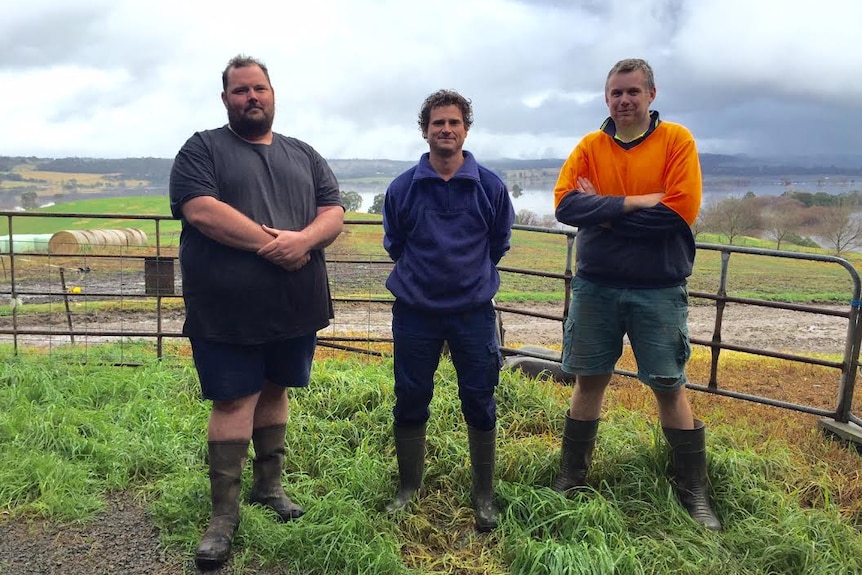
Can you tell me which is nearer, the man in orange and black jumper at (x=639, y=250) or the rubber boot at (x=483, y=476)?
the man in orange and black jumper at (x=639, y=250)

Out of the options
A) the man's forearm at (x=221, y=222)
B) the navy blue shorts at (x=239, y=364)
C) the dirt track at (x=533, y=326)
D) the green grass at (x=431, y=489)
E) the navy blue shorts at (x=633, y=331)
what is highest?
the man's forearm at (x=221, y=222)

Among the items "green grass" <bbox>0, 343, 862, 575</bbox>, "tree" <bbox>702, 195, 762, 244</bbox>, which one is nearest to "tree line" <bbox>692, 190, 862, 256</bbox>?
"tree" <bbox>702, 195, 762, 244</bbox>

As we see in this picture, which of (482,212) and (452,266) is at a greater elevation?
(482,212)

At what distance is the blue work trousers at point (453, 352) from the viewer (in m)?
2.88

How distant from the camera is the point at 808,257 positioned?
427 cm

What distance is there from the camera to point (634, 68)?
9.35 ft

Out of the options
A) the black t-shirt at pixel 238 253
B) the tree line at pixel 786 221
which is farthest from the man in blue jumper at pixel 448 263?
the tree line at pixel 786 221

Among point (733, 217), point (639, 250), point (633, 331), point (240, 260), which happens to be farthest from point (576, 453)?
point (733, 217)

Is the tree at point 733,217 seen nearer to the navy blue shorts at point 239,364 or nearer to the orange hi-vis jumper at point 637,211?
the orange hi-vis jumper at point 637,211

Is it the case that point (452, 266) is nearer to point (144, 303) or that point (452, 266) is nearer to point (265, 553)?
point (265, 553)

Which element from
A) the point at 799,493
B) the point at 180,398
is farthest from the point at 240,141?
the point at 799,493

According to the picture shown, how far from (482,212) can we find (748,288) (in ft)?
80.4

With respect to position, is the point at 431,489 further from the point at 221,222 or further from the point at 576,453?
the point at 221,222

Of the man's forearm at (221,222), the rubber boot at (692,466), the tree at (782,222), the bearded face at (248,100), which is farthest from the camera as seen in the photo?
the tree at (782,222)
